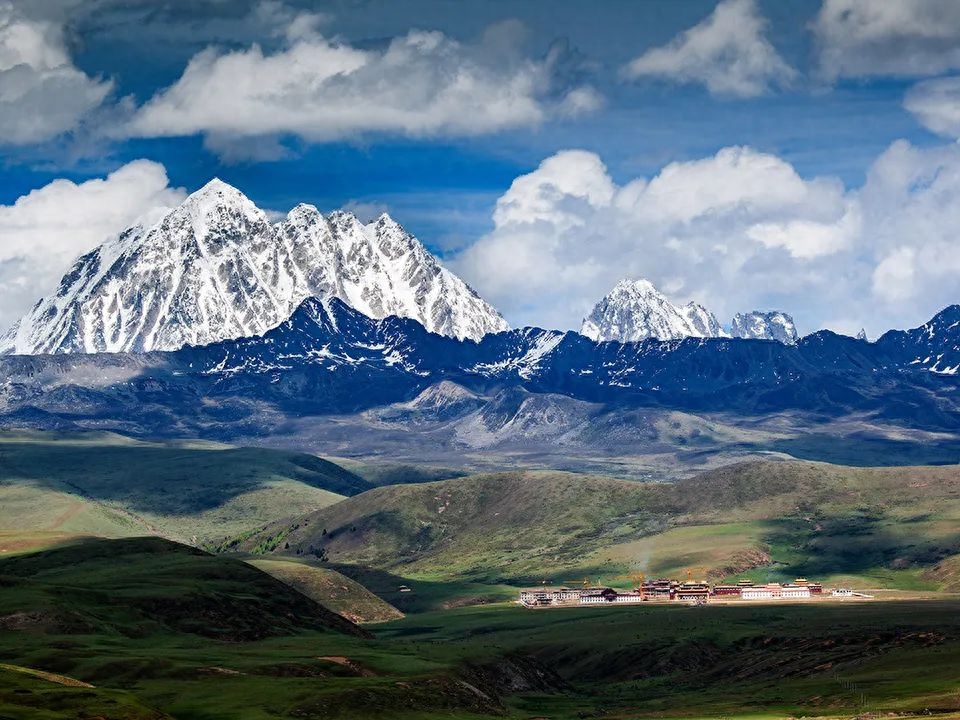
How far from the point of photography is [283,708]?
189m

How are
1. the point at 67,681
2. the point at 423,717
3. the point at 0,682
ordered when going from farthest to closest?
the point at 423,717 → the point at 67,681 → the point at 0,682

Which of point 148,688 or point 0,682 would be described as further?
point 148,688

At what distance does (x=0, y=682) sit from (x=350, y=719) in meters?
42.5

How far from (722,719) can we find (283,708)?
5365 centimetres

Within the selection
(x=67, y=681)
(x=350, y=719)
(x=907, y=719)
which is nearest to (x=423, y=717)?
(x=350, y=719)

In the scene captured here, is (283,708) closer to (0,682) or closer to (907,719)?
(0,682)

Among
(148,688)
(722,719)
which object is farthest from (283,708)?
(722,719)

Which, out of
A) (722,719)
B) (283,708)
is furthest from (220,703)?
(722,719)

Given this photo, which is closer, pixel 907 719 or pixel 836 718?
pixel 907 719

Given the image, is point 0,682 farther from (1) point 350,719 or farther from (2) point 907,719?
(2) point 907,719

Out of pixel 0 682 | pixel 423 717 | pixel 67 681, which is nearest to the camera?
pixel 0 682

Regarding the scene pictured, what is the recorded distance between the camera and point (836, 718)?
188 m

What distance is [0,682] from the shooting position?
544 ft

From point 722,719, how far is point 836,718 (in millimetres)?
16506
